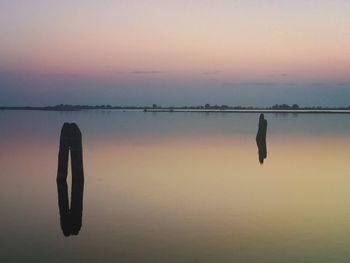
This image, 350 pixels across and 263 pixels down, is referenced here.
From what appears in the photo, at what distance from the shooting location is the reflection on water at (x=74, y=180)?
15.8m

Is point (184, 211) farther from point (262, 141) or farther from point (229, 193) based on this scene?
point (262, 141)

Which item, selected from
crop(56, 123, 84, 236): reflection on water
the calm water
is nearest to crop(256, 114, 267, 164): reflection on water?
the calm water

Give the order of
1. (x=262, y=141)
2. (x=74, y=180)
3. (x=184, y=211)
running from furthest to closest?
(x=262, y=141), (x=74, y=180), (x=184, y=211)

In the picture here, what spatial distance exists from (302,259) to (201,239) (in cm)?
262

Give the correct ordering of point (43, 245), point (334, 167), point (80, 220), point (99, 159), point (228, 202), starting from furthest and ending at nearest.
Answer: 1. point (99, 159)
2. point (334, 167)
3. point (228, 202)
4. point (80, 220)
5. point (43, 245)

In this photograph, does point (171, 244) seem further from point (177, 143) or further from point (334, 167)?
point (177, 143)

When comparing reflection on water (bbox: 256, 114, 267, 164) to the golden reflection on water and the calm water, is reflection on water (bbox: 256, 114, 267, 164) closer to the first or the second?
the golden reflection on water

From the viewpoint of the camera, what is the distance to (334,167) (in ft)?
97.2

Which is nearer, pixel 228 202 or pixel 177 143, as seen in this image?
pixel 228 202

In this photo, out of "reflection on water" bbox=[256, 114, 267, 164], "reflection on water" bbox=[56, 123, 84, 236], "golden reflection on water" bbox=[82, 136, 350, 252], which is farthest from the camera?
"reflection on water" bbox=[256, 114, 267, 164]

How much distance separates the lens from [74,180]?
19.5m

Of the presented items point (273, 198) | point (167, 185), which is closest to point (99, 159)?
point (167, 185)

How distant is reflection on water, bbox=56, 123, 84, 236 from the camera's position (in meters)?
15.8

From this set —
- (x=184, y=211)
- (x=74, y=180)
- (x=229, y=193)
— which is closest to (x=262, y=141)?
(x=229, y=193)
